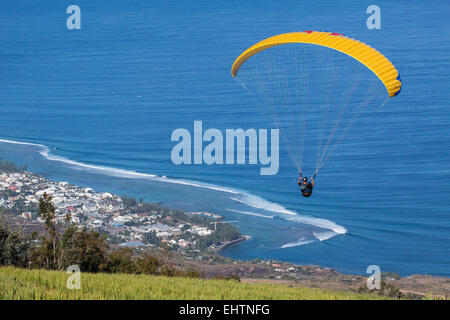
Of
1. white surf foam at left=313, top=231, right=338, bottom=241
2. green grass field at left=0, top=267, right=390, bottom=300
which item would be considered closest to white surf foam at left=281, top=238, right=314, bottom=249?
white surf foam at left=313, top=231, right=338, bottom=241

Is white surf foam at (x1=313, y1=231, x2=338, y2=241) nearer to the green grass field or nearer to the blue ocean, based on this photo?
the blue ocean

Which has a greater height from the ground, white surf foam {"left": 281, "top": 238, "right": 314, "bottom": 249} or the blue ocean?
the blue ocean

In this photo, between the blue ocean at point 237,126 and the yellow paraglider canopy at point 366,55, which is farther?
the blue ocean at point 237,126

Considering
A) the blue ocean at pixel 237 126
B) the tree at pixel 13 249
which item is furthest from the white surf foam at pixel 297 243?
the tree at pixel 13 249

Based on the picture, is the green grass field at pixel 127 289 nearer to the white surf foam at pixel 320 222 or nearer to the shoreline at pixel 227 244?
the shoreline at pixel 227 244

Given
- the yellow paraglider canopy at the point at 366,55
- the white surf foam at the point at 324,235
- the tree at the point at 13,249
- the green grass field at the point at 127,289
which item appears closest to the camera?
the green grass field at the point at 127,289

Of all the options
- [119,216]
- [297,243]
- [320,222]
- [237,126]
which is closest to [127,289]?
[297,243]

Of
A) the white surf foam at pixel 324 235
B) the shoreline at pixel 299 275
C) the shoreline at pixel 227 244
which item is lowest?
the shoreline at pixel 299 275
